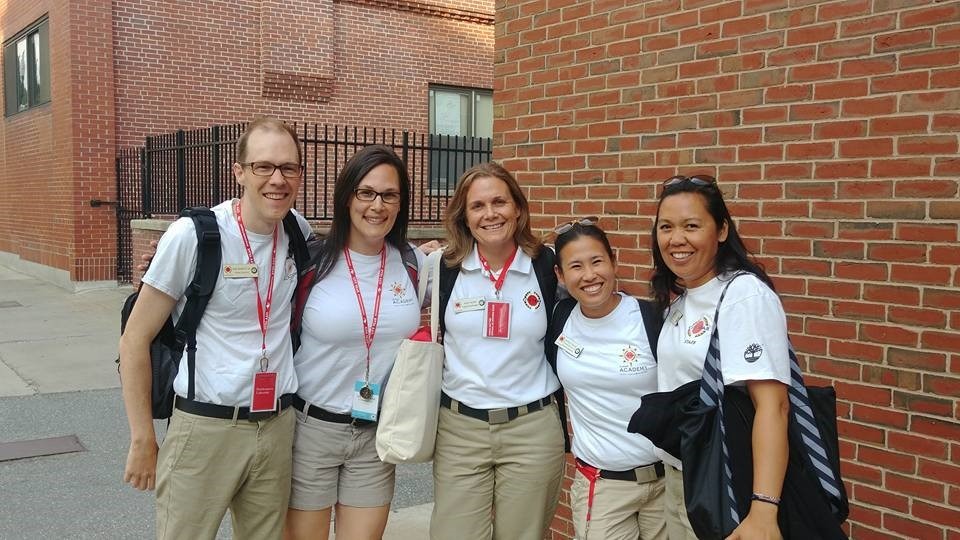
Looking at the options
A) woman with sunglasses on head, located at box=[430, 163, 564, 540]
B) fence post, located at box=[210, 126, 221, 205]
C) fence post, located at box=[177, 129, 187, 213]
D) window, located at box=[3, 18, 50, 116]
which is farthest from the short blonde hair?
window, located at box=[3, 18, 50, 116]

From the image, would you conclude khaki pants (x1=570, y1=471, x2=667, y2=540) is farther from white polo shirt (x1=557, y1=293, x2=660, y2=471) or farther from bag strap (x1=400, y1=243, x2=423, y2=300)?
bag strap (x1=400, y1=243, x2=423, y2=300)

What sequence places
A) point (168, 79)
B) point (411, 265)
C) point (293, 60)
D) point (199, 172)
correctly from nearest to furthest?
point (411, 265) < point (199, 172) < point (168, 79) < point (293, 60)

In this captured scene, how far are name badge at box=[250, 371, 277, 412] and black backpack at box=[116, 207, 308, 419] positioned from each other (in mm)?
209

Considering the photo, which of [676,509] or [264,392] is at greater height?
[264,392]

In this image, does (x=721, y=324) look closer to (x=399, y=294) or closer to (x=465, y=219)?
(x=465, y=219)

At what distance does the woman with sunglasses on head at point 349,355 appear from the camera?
3.02 metres

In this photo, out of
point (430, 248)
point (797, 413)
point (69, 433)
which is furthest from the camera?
point (69, 433)

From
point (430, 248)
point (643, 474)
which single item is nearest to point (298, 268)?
point (430, 248)

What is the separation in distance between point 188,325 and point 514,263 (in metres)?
1.18

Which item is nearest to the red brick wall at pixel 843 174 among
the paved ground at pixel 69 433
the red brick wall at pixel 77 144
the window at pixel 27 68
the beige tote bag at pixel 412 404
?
the beige tote bag at pixel 412 404

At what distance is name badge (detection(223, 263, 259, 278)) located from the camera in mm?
2781

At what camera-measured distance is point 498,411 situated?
2.88m

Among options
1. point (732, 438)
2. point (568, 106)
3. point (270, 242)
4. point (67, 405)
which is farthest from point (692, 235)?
point (67, 405)

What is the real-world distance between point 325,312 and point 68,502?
3.01 m
